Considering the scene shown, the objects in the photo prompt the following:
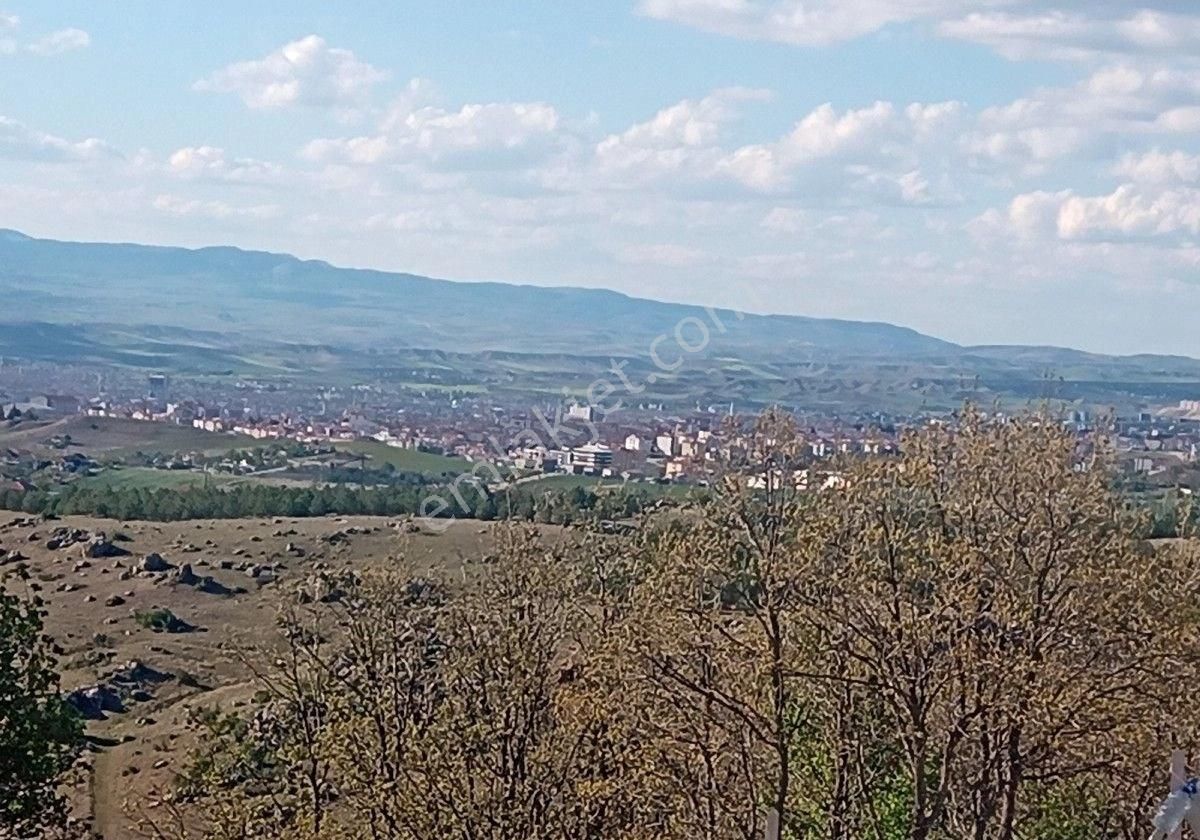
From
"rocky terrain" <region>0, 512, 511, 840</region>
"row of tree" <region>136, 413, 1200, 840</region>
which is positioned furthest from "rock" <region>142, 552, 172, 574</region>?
"row of tree" <region>136, 413, 1200, 840</region>

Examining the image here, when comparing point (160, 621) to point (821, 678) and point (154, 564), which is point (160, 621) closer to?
point (154, 564)

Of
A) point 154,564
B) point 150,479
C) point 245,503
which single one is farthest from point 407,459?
point 154,564

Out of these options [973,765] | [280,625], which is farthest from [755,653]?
[280,625]

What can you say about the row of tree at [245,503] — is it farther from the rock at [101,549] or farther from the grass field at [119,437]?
the grass field at [119,437]

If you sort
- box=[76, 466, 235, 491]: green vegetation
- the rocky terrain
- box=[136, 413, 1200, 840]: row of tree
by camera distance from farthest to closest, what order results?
1. box=[76, 466, 235, 491]: green vegetation
2. the rocky terrain
3. box=[136, 413, 1200, 840]: row of tree

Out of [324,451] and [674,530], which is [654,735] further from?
[324,451]

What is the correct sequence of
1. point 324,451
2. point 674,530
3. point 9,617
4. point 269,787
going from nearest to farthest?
1. point 674,530
2. point 9,617
3. point 269,787
4. point 324,451

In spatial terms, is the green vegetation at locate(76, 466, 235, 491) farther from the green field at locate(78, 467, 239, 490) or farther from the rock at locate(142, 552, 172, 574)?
the rock at locate(142, 552, 172, 574)

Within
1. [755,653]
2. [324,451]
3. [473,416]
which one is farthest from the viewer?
[473,416]
